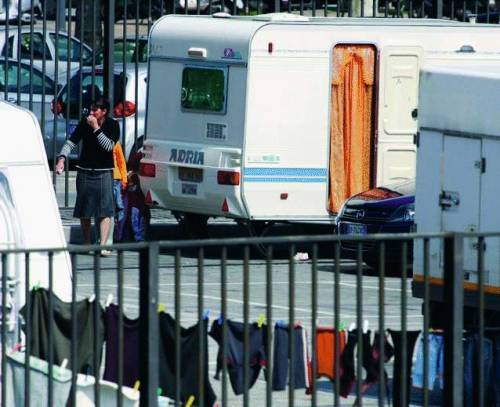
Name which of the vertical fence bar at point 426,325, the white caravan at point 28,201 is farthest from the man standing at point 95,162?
the vertical fence bar at point 426,325

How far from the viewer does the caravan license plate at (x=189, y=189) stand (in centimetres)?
1753

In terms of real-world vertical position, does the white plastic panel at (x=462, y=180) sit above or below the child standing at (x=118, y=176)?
above

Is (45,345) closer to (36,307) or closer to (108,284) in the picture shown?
(36,307)

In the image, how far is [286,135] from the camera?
17172mm

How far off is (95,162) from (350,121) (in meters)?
2.68

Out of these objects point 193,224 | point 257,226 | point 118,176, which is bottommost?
point 193,224

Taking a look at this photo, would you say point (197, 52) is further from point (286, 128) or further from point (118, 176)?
point (118, 176)

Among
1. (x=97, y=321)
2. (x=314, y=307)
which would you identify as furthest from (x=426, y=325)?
(x=97, y=321)

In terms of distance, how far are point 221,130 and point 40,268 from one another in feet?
29.5

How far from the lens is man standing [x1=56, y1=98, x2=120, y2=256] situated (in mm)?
16828

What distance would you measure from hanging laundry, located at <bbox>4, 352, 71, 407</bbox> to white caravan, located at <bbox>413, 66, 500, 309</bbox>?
4116 mm

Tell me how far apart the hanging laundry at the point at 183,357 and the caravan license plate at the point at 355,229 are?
31.6ft

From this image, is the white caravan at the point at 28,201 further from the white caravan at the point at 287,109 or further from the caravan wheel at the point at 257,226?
the caravan wheel at the point at 257,226

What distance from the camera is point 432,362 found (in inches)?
299
